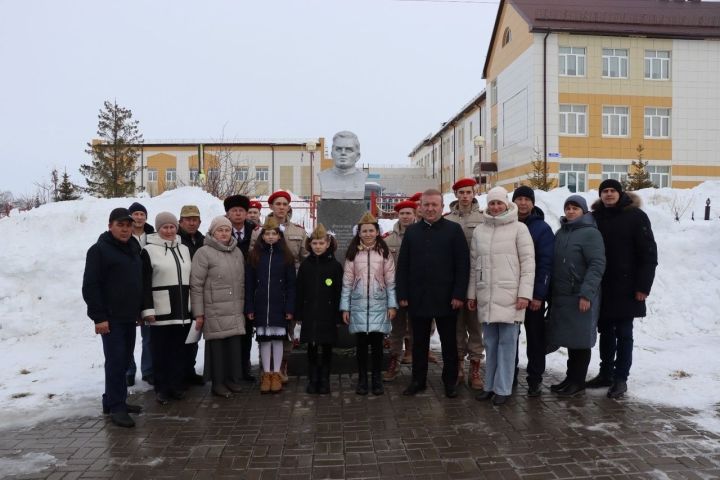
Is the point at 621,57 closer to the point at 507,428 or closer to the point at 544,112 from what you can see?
the point at 544,112

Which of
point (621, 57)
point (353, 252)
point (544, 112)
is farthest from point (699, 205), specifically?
point (353, 252)

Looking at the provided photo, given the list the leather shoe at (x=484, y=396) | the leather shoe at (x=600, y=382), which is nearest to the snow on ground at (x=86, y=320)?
the leather shoe at (x=600, y=382)

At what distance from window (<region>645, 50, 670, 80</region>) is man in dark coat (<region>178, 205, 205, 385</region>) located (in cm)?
2781

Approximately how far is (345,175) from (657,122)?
25.4 metres

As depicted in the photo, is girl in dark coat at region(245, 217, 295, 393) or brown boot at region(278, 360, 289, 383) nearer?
girl in dark coat at region(245, 217, 295, 393)

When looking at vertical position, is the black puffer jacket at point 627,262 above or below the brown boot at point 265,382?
above

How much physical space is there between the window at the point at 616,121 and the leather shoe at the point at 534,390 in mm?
25169

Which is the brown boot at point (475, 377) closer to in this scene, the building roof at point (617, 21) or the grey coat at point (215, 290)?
the grey coat at point (215, 290)

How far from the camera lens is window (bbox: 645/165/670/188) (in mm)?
27766

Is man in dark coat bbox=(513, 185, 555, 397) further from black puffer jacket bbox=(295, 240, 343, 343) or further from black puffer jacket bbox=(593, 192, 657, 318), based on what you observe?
black puffer jacket bbox=(295, 240, 343, 343)

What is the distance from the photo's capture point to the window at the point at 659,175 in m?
→ 27.8

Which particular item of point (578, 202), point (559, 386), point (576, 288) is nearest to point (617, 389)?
point (559, 386)

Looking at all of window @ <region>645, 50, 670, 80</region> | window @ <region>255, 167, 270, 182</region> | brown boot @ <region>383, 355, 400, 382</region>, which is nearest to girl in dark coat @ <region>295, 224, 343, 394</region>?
brown boot @ <region>383, 355, 400, 382</region>

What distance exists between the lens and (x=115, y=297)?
524 centimetres
